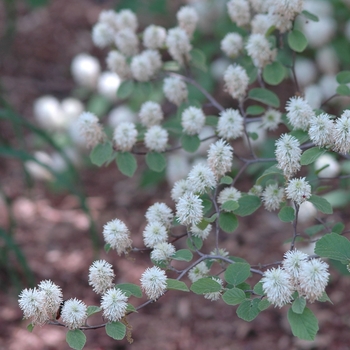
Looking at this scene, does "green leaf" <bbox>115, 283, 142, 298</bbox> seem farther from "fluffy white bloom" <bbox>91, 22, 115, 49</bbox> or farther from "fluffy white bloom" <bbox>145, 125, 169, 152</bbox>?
"fluffy white bloom" <bbox>91, 22, 115, 49</bbox>

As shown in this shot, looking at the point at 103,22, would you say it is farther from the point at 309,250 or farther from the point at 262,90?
the point at 309,250

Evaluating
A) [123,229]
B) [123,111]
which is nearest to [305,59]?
[123,111]

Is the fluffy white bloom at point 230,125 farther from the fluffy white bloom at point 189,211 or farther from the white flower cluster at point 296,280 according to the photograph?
the white flower cluster at point 296,280

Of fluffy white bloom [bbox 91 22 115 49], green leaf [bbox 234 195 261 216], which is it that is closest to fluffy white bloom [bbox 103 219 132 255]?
green leaf [bbox 234 195 261 216]

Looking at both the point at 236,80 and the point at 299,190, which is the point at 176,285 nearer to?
the point at 299,190

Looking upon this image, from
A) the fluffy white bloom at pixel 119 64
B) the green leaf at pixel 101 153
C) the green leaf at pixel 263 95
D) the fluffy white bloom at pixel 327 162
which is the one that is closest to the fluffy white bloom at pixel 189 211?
the green leaf at pixel 101 153

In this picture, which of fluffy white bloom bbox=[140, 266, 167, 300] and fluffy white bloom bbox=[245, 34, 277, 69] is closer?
fluffy white bloom bbox=[140, 266, 167, 300]
